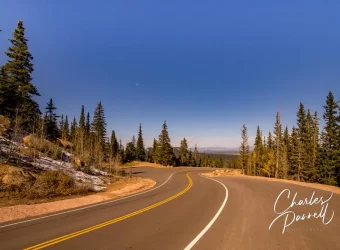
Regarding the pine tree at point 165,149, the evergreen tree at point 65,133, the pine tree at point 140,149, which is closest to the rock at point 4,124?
the evergreen tree at point 65,133

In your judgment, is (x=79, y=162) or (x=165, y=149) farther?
(x=165, y=149)

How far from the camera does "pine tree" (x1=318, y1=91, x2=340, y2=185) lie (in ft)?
138

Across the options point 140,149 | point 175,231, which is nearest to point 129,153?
point 140,149

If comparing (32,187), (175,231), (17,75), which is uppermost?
(17,75)

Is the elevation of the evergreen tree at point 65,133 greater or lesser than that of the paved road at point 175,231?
greater

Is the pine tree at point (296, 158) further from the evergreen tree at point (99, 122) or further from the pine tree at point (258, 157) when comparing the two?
the evergreen tree at point (99, 122)

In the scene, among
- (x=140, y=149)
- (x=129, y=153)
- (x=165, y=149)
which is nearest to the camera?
(x=165, y=149)

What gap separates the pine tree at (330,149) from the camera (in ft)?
138

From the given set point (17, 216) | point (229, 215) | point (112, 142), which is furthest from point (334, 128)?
point (112, 142)

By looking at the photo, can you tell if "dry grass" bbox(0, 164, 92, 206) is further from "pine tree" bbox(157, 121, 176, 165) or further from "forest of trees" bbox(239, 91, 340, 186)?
"pine tree" bbox(157, 121, 176, 165)

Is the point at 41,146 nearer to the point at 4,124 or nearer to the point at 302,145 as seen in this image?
the point at 4,124

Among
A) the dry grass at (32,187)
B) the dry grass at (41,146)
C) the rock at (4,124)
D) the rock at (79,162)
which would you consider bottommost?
the dry grass at (32,187)

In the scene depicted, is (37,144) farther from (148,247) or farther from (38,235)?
(148,247)

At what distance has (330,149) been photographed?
145ft
